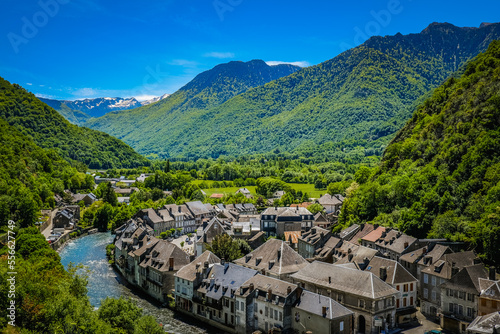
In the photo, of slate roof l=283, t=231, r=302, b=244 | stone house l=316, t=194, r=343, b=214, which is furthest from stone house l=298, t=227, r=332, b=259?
stone house l=316, t=194, r=343, b=214

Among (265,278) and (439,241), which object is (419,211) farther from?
(265,278)

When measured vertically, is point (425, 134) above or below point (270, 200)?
above

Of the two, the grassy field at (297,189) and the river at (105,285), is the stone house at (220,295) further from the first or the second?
the grassy field at (297,189)

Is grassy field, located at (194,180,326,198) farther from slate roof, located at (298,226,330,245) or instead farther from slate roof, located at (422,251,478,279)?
slate roof, located at (422,251,478,279)

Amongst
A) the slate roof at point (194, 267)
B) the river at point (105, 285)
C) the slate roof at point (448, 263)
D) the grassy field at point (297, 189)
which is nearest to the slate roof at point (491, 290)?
the slate roof at point (448, 263)

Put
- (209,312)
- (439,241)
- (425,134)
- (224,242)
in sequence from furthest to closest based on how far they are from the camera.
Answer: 1. (425,134)
2. (224,242)
3. (439,241)
4. (209,312)

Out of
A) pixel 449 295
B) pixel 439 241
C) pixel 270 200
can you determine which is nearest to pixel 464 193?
pixel 439 241
